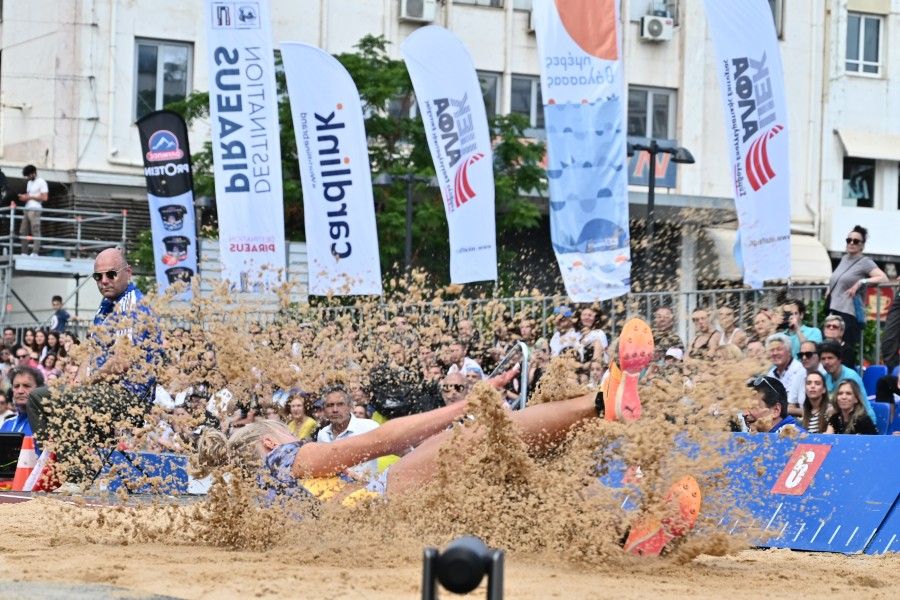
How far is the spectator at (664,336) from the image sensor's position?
1123cm

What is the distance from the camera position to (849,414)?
10922 millimetres

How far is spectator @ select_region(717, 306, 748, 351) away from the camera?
11.5 m

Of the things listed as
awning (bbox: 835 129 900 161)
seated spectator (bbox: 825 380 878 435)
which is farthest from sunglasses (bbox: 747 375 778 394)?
awning (bbox: 835 129 900 161)

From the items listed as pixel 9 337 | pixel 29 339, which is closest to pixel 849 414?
pixel 29 339

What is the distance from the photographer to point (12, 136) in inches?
1251

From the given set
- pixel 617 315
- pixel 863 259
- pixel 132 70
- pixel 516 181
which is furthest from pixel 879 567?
pixel 132 70

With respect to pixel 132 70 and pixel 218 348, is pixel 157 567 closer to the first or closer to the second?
pixel 218 348

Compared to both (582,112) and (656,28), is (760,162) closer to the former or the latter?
(582,112)

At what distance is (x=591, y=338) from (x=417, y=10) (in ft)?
68.9

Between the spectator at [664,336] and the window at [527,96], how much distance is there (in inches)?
791

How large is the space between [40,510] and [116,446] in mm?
2064

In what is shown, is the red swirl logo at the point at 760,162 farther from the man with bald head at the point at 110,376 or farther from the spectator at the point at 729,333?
the man with bald head at the point at 110,376

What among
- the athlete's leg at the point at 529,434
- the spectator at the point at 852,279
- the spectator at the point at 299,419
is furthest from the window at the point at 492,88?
the athlete's leg at the point at 529,434

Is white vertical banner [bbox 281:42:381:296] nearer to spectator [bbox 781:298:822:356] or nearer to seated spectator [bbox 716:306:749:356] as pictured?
spectator [bbox 781:298:822:356]
